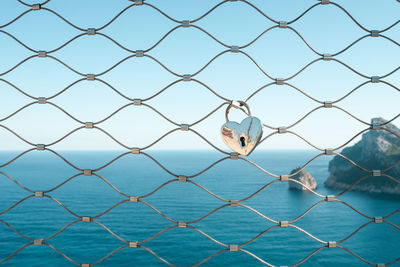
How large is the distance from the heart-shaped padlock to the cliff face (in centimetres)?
2766

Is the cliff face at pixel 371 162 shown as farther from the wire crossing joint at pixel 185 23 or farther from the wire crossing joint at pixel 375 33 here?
the wire crossing joint at pixel 185 23

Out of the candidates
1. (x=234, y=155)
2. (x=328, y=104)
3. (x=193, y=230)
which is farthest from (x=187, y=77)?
(x=193, y=230)

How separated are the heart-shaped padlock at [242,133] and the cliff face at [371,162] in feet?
90.7

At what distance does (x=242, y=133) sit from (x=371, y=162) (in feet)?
95.6

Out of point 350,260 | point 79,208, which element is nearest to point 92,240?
point 79,208

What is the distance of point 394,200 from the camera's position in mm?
26641

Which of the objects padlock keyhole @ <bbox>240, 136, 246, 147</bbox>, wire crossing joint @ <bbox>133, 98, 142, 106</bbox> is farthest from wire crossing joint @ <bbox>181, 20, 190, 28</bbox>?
padlock keyhole @ <bbox>240, 136, 246, 147</bbox>

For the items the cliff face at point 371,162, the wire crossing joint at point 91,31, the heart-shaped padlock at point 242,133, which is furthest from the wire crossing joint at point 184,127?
the cliff face at point 371,162

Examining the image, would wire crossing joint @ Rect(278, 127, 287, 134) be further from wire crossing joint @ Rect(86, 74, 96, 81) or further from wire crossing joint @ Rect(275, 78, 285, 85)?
wire crossing joint @ Rect(86, 74, 96, 81)

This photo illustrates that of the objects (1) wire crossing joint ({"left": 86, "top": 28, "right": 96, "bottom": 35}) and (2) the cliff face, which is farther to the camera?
(2) the cliff face

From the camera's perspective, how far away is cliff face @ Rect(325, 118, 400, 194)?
993 inches

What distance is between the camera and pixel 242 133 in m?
0.78

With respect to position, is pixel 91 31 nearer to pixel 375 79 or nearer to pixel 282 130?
pixel 282 130

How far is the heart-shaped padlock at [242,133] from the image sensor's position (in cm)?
77
